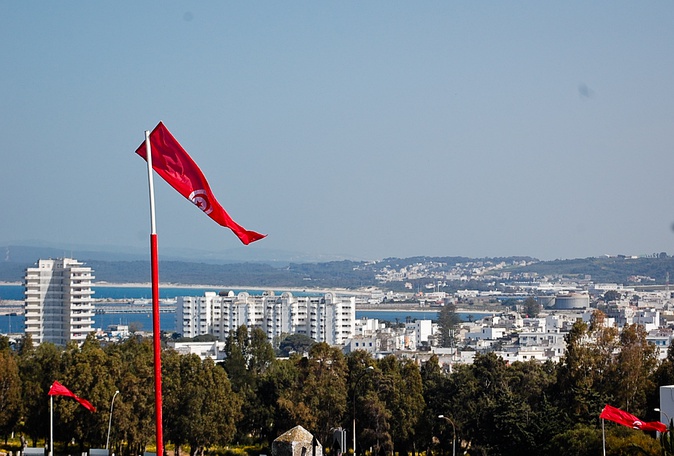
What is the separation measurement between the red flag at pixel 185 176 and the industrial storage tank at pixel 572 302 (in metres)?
173

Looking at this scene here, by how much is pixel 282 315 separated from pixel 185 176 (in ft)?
365

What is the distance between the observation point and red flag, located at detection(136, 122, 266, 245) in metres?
10.3

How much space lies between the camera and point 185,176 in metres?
10.3

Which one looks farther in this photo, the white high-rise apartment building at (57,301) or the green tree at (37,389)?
the white high-rise apartment building at (57,301)

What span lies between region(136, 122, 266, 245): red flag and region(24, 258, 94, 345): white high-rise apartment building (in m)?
84.0

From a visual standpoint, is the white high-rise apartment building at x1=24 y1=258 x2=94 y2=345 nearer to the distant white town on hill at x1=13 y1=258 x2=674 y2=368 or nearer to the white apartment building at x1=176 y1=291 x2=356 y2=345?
the distant white town on hill at x1=13 y1=258 x2=674 y2=368

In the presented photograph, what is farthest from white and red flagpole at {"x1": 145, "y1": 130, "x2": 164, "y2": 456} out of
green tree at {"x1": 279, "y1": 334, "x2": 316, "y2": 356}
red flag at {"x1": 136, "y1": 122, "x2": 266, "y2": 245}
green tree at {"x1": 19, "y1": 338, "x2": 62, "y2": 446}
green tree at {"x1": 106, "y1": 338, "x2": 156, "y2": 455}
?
green tree at {"x1": 279, "y1": 334, "x2": 316, "y2": 356}

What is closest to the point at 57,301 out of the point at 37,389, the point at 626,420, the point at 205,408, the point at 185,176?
the point at 37,389

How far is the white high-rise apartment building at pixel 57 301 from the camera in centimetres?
9206

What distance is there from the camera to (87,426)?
105 feet

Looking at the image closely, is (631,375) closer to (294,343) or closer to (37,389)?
(37,389)

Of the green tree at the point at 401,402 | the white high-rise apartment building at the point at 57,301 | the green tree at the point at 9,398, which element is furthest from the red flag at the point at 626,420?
the white high-rise apartment building at the point at 57,301

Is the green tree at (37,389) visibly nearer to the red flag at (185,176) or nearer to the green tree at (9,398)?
the green tree at (9,398)

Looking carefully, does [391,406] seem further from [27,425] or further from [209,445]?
[27,425]
